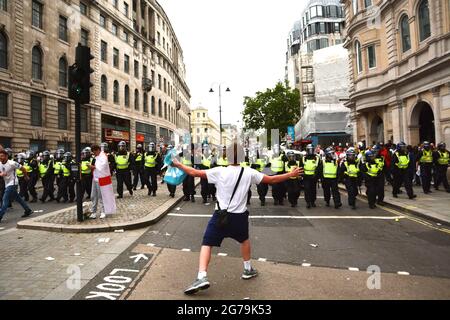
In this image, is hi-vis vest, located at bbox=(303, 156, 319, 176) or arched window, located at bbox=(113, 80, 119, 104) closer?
hi-vis vest, located at bbox=(303, 156, 319, 176)

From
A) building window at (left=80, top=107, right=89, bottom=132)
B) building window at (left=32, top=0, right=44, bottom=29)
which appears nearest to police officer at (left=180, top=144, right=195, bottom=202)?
building window at (left=32, top=0, right=44, bottom=29)

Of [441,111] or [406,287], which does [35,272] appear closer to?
[406,287]

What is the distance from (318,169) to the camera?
11305 millimetres

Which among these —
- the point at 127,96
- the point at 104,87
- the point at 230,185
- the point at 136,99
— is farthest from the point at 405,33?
the point at 136,99

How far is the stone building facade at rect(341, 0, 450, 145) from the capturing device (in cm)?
1733

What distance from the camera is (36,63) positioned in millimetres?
26516

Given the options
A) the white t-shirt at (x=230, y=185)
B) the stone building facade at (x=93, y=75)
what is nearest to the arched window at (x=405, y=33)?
the stone building facade at (x=93, y=75)

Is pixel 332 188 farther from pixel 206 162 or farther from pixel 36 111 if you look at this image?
pixel 36 111

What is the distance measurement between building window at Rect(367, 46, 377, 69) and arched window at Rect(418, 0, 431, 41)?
5.02m

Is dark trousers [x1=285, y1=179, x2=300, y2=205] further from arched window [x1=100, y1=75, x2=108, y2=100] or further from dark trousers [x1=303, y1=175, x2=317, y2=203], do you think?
arched window [x1=100, y1=75, x2=108, y2=100]

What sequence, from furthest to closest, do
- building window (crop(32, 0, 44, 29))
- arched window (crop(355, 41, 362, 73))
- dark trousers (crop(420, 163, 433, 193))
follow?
1. building window (crop(32, 0, 44, 29))
2. arched window (crop(355, 41, 362, 73))
3. dark trousers (crop(420, 163, 433, 193))

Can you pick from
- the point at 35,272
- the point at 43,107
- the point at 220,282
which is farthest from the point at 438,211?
the point at 43,107

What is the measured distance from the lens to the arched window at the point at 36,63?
2619 centimetres

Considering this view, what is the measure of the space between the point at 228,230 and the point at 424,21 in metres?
19.9
